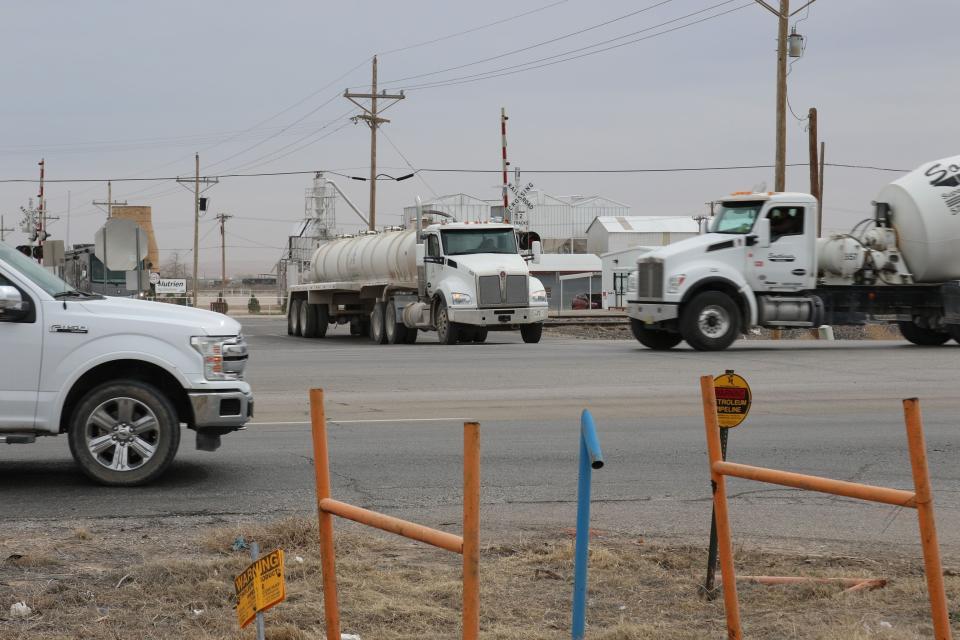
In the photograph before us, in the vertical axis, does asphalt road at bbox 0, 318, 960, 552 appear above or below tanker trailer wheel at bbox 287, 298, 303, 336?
below

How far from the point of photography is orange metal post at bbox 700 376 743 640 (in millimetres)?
4555

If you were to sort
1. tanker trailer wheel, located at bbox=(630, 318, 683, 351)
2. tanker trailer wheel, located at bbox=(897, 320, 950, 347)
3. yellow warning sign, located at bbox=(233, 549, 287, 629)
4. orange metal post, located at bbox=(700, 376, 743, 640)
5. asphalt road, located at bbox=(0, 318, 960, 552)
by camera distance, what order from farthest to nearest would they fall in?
tanker trailer wheel, located at bbox=(897, 320, 950, 347), tanker trailer wheel, located at bbox=(630, 318, 683, 351), asphalt road, located at bbox=(0, 318, 960, 552), orange metal post, located at bbox=(700, 376, 743, 640), yellow warning sign, located at bbox=(233, 549, 287, 629)

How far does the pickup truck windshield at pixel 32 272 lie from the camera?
8648 millimetres

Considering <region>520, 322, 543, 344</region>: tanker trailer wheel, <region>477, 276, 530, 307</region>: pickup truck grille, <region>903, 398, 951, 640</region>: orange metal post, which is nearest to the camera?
<region>903, 398, 951, 640</region>: orange metal post

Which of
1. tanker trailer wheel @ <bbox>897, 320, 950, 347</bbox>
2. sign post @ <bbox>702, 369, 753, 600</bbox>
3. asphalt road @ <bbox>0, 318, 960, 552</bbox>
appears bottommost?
asphalt road @ <bbox>0, 318, 960, 552</bbox>

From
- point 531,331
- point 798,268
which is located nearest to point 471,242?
point 531,331

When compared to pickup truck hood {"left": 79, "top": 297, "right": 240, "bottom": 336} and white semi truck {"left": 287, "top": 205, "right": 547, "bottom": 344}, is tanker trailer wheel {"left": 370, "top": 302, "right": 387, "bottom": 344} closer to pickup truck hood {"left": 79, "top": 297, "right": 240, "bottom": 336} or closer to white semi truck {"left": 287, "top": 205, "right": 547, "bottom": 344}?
white semi truck {"left": 287, "top": 205, "right": 547, "bottom": 344}

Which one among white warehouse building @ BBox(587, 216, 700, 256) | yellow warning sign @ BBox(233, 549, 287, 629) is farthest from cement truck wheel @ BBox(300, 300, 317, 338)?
white warehouse building @ BBox(587, 216, 700, 256)

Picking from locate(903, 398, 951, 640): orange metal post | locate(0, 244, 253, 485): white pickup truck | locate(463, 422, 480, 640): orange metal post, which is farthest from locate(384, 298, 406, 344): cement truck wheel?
locate(463, 422, 480, 640): orange metal post

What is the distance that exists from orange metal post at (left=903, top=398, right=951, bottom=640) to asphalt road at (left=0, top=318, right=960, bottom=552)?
10.3ft

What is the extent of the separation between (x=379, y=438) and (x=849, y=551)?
557 centimetres

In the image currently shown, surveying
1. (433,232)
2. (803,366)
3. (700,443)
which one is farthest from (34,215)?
(700,443)

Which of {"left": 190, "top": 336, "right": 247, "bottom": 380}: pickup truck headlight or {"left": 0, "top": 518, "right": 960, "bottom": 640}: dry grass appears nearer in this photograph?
{"left": 0, "top": 518, "right": 960, "bottom": 640}: dry grass

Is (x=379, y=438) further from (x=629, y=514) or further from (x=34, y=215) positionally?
(x=34, y=215)
